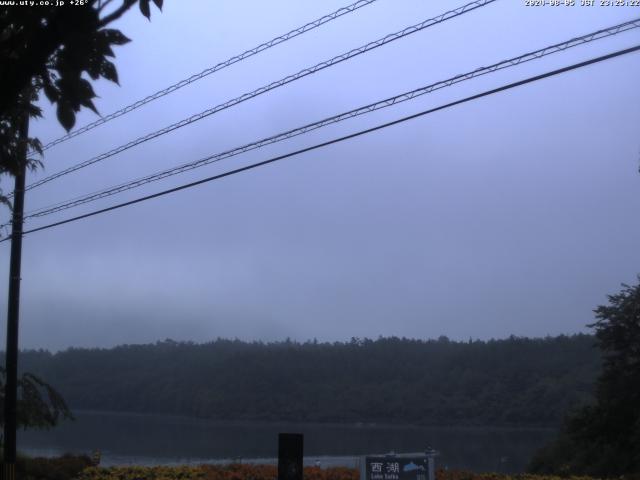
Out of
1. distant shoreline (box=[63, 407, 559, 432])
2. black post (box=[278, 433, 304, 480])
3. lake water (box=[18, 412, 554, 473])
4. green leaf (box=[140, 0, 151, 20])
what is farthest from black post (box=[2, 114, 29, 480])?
distant shoreline (box=[63, 407, 559, 432])

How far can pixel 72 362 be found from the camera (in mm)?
45000

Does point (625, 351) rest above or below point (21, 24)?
below

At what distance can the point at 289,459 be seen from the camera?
9.13 meters

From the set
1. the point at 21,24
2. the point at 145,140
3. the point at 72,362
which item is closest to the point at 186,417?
the point at 72,362

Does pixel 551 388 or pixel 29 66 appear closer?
pixel 29 66

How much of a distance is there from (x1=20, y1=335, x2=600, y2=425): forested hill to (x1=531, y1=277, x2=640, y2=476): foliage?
2.12 m

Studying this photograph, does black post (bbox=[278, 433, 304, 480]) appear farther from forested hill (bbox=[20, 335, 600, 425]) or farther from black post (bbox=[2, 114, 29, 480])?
forested hill (bbox=[20, 335, 600, 425])

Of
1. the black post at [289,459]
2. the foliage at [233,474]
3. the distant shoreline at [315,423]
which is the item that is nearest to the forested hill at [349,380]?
the distant shoreline at [315,423]

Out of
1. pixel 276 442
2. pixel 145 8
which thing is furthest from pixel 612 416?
pixel 145 8

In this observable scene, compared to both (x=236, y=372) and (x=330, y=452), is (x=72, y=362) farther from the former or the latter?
(x=330, y=452)

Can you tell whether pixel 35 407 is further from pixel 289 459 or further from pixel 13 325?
pixel 289 459

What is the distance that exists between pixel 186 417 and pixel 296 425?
10.6 metres

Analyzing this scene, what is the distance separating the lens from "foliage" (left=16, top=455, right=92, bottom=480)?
1611 centimetres

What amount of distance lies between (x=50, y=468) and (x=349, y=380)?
2242cm
